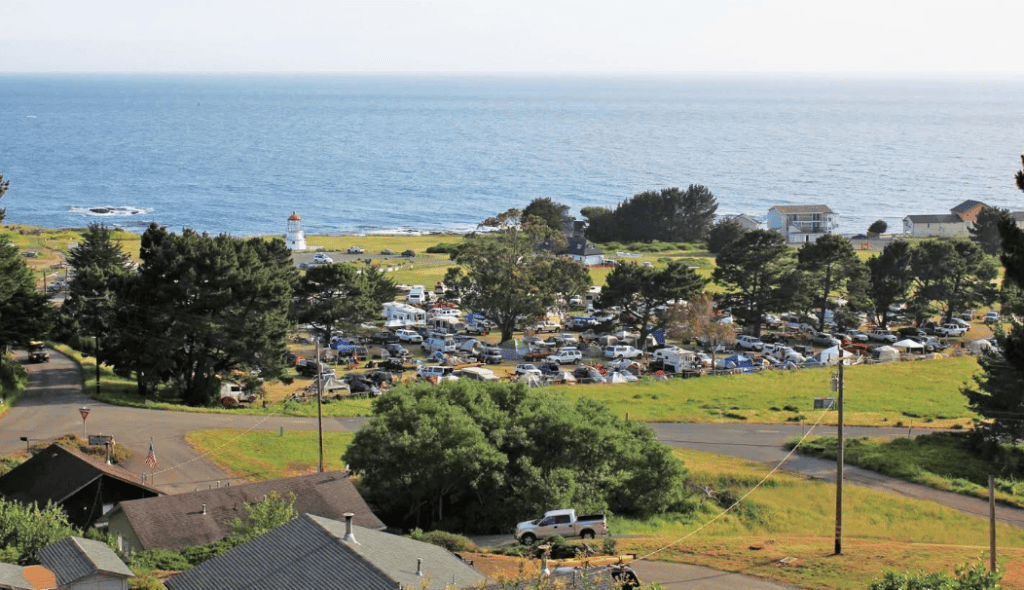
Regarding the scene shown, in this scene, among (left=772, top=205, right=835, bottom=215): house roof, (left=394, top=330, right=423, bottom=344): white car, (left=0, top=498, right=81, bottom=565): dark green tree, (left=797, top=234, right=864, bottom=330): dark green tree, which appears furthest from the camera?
(left=772, top=205, right=835, bottom=215): house roof

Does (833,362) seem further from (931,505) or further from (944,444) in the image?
(931,505)

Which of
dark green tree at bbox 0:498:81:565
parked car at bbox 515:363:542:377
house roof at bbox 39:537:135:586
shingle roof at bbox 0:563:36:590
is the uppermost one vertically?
shingle roof at bbox 0:563:36:590

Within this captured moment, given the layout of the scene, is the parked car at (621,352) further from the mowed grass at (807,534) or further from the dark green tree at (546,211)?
the dark green tree at (546,211)

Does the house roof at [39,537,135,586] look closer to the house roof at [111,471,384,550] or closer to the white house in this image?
the house roof at [111,471,384,550]

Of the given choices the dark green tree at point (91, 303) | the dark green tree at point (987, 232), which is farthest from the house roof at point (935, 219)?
the dark green tree at point (91, 303)

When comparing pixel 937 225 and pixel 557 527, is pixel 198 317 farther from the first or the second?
pixel 937 225

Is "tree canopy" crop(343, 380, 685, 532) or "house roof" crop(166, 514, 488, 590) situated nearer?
"house roof" crop(166, 514, 488, 590)

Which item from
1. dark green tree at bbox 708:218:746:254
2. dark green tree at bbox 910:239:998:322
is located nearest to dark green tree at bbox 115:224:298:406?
dark green tree at bbox 910:239:998:322

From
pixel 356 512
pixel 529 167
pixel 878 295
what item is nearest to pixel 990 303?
pixel 878 295

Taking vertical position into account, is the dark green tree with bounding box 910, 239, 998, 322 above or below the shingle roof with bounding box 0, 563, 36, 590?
below
